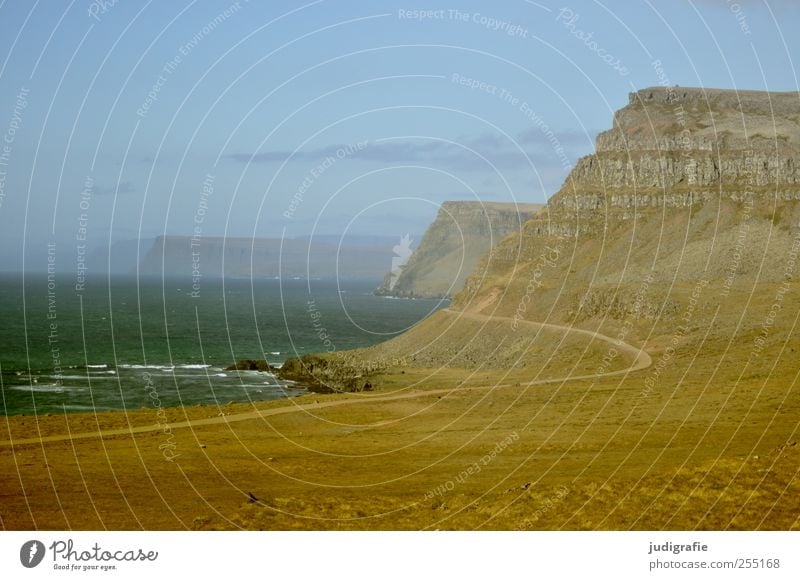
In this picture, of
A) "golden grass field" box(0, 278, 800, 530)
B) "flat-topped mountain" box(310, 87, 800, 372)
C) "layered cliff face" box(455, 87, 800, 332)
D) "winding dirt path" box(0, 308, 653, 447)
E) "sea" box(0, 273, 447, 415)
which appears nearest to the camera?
"golden grass field" box(0, 278, 800, 530)

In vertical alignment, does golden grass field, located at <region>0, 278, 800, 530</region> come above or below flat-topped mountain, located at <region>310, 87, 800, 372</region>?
below

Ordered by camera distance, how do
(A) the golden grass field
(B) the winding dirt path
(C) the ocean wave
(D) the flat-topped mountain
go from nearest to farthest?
(A) the golden grass field < (B) the winding dirt path < (C) the ocean wave < (D) the flat-topped mountain

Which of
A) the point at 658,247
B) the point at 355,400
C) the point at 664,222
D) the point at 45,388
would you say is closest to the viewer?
the point at 355,400

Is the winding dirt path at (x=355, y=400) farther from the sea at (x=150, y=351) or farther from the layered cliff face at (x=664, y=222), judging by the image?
the sea at (x=150, y=351)

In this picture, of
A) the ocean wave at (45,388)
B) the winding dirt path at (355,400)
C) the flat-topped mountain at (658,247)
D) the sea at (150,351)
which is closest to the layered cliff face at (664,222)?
the flat-topped mountain at (658,247)

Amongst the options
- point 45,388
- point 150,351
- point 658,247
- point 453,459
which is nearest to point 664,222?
point 658,247

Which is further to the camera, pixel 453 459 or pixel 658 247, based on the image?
pixel 658 247

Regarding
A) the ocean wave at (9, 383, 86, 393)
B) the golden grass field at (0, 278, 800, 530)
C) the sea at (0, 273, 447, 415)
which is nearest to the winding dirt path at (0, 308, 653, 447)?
the golden grass field at (0, 278, 800, 530)

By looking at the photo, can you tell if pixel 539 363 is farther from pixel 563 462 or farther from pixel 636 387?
pixel 563 462

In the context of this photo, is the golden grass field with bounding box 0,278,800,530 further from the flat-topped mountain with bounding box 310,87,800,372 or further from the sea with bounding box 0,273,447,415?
the flat-topped mountain with bounding box 310,87,800,372

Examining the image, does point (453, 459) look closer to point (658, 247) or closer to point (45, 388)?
point (45, 388)
